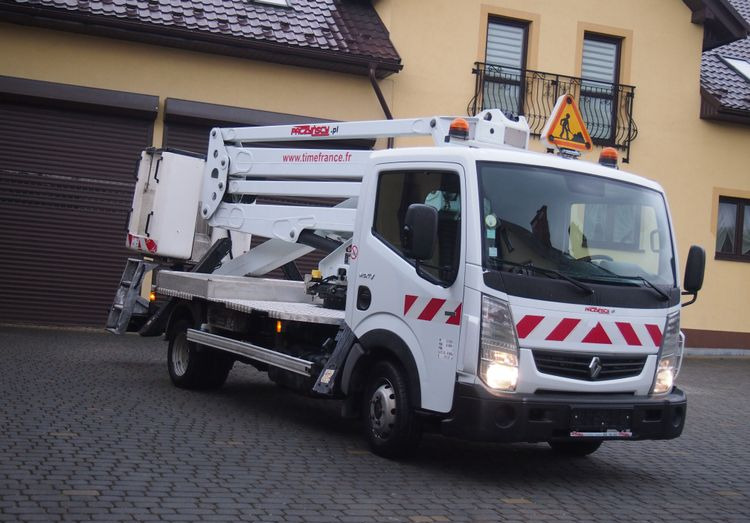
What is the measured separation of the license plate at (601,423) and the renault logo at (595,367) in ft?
0.86

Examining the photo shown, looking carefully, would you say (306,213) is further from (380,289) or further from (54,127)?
(54,127)

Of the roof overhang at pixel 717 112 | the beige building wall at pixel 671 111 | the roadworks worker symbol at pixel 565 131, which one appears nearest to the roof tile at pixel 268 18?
the beige building wall at pixel 671 111

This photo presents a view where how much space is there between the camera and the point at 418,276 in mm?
8305

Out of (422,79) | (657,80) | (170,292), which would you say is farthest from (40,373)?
(657,80)

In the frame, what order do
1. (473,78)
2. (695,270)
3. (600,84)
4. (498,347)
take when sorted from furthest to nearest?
(600,84) → (473,78) → (695,270) → (498,347)

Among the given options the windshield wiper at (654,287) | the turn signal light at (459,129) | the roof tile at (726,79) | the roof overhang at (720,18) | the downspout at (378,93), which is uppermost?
the roof overhang at (720,18)

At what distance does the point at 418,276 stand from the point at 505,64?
12.6 m

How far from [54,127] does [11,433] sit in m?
9.84

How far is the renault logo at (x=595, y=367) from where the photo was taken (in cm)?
798

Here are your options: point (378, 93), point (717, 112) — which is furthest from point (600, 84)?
point (378, 93)

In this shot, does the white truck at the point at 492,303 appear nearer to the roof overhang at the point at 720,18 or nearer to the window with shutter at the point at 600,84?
the window with shutter at the point at 600,84

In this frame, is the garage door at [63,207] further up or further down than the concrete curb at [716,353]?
further up

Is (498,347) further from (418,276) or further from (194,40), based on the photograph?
(194,40)

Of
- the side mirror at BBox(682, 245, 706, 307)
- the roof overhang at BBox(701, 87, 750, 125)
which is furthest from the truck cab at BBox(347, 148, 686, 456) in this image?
the roof overhang at BBox(701, 87, 750, 125)
